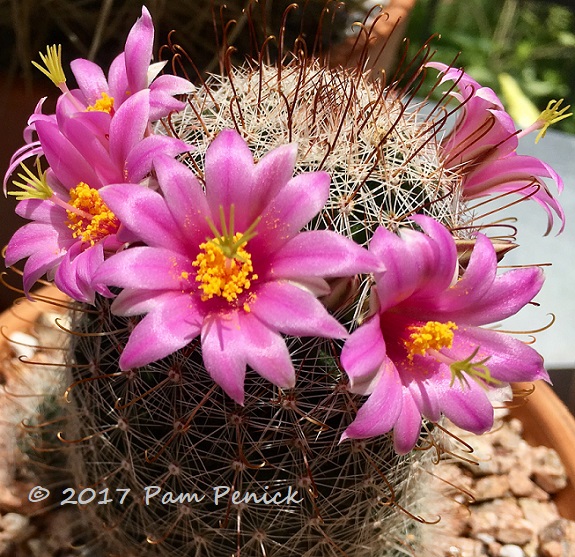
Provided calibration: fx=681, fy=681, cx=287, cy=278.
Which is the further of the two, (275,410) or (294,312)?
(275,410)

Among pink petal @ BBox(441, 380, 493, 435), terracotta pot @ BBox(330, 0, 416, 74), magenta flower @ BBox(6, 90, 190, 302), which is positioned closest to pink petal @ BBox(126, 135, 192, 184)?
magenta flower @ BBox(6, 90, 190, 302)

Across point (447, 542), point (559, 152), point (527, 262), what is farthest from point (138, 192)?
point (559, 152)

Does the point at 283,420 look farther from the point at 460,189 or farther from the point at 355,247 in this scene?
the point at 460,189

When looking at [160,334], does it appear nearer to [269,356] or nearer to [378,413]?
[269,356]

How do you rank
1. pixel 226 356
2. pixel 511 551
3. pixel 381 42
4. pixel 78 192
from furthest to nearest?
pixel 381 42
pixel 511 551
pixel 78 192
pixel 226 356

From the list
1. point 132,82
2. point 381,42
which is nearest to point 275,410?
point 132,82

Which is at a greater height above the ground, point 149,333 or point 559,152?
point 149,333

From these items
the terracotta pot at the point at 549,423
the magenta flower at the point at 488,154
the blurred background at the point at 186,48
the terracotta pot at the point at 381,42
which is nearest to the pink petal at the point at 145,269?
the magenta flower at the point at 488,154

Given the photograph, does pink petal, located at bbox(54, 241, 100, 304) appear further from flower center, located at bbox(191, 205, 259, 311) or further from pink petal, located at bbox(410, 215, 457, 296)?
pink petal, located at bbox(410, 215, 457, 296)
